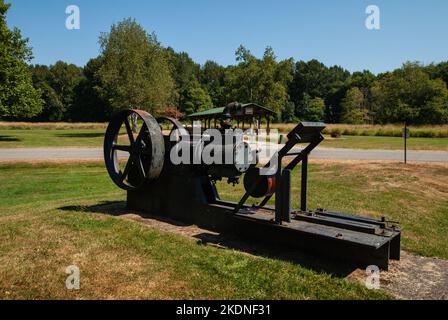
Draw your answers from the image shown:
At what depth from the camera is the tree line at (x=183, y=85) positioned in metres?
32.2

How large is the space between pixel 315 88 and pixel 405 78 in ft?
126

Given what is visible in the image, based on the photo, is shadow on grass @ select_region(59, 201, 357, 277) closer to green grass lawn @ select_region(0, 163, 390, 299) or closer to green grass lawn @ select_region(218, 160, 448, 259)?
green grass lawn @ select_region(0, 163, 390, 299)

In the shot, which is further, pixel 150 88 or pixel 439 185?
pixel 150 88

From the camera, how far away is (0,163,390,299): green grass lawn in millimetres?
3756

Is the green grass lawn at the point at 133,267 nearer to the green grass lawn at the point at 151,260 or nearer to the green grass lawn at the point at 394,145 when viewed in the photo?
the green grass lawn at the point at 151,260

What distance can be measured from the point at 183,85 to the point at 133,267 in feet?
297

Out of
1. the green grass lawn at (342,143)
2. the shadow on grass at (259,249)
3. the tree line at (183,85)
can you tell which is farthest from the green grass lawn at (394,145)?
the shadow on grass at (259,249)

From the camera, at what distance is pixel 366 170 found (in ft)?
44.9

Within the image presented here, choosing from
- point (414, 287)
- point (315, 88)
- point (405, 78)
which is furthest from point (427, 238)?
point (315, 88)

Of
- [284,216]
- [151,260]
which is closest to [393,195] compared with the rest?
[284,216]

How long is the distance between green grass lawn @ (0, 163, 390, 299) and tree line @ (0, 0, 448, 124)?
2800cm

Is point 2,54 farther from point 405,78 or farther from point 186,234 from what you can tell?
point 405,78

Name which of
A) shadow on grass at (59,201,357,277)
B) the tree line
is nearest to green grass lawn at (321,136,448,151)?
the tree line

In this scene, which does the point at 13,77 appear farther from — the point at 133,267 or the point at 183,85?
the point at 183,85
